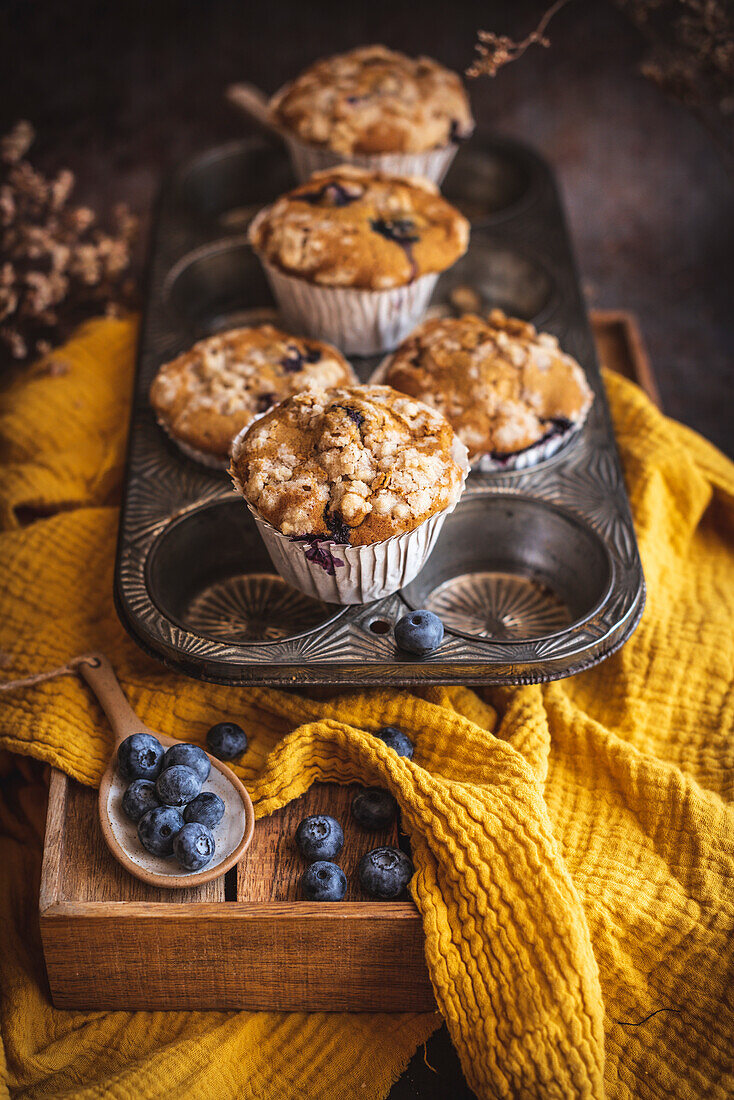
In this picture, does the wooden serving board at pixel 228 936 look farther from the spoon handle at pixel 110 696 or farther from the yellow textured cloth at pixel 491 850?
the spoon handle at pixel 110 696

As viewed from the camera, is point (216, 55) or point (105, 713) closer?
point (105, 713)

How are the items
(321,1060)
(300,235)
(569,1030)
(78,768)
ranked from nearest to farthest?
(569,1030) → (321,1060) → (78,768) → (300,235)

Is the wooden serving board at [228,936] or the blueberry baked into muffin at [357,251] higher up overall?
the blueberry baked into muffin at [357,251]

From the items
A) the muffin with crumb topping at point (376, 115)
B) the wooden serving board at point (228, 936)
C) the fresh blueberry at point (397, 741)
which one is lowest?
the wooden serving board at point (228, 936)

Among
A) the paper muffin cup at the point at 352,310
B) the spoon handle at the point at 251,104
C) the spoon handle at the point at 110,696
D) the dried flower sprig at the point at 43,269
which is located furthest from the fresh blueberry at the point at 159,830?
the spoon handle at the point at 251,104

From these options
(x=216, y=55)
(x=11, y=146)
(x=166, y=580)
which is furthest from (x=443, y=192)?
(x=166, y=580)

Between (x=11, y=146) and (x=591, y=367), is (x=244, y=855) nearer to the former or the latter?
(x=591, y=367)

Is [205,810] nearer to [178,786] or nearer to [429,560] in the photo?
[178,786]
